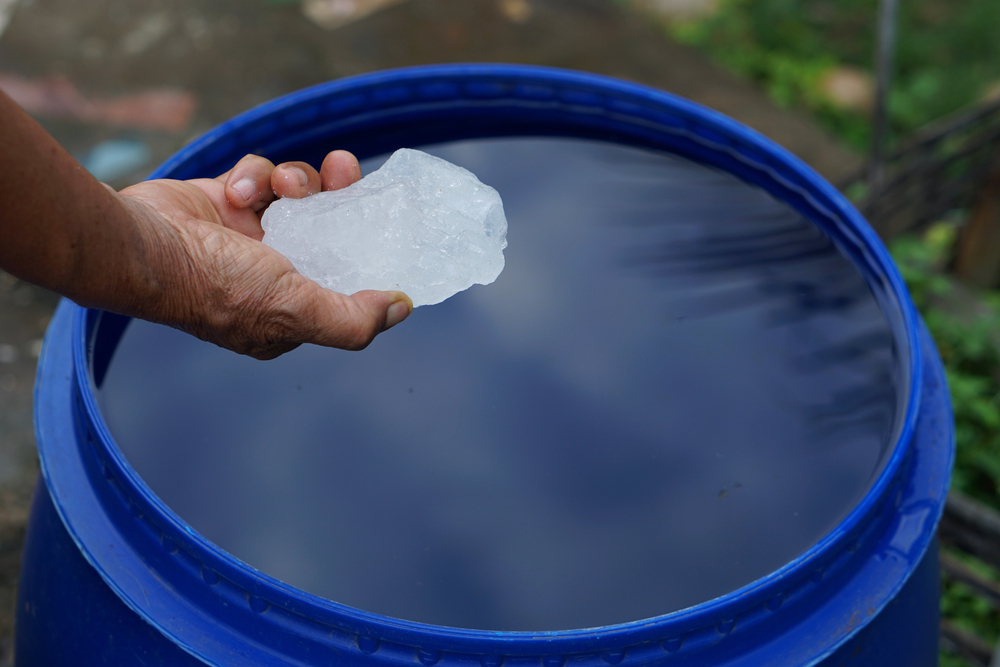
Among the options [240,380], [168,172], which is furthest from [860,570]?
[168,172]

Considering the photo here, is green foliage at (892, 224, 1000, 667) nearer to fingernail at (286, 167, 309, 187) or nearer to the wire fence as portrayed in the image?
the wire fence

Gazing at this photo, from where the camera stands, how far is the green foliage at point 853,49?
136 inches

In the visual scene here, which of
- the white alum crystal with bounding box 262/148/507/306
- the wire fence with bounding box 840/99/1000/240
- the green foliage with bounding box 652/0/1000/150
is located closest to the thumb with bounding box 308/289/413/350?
the white alum crystal with bounding box 262/148/507/306

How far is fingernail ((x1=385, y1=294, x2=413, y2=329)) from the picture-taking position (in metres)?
1.19

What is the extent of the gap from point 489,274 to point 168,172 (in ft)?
1.83

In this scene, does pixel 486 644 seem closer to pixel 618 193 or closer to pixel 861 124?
pixel 618 193

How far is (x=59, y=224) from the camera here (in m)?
0.96

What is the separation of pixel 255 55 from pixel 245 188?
91.5 inches

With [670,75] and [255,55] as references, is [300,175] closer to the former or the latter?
[255,55]

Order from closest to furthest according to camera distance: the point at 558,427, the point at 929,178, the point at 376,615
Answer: the point at 376,615 → the point at 558,427 → the point at 929,178

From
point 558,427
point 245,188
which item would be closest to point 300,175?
point 245,188

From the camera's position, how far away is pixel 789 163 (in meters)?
1.48

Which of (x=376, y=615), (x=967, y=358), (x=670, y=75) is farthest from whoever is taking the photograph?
(x=670, y=75)

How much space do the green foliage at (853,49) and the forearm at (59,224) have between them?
3126 mm
